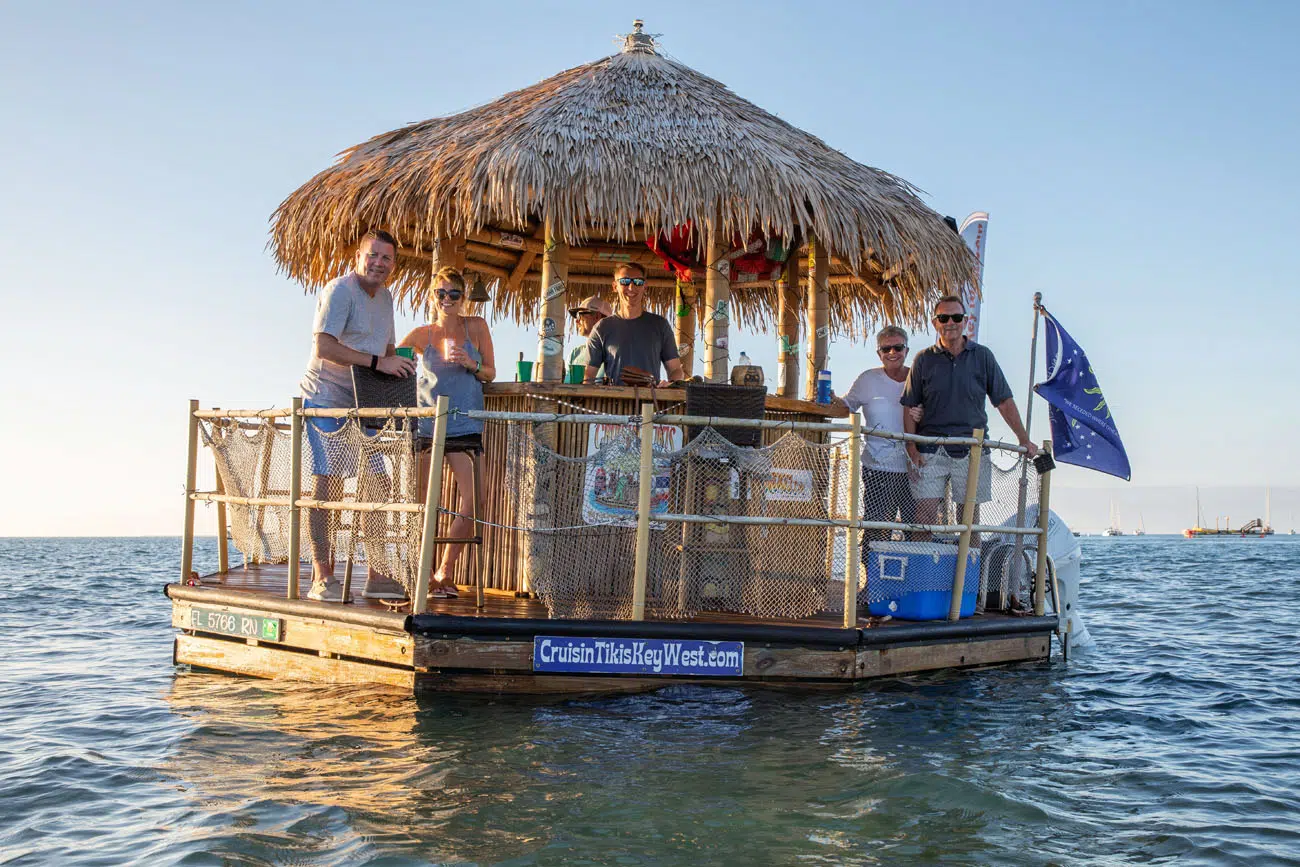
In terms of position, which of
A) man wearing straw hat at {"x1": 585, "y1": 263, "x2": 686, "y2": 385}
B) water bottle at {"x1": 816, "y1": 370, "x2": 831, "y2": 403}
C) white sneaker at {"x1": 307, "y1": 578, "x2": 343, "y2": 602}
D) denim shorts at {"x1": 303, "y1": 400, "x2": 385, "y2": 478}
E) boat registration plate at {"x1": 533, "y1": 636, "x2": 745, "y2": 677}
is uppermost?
man wearing straw hat at {"x1": 585, "y1": 263, "x2": 686, "y2": 385}

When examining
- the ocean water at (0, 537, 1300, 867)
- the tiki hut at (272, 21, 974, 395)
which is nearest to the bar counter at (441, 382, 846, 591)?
the tiki hut at (272, 21, 974, 395)

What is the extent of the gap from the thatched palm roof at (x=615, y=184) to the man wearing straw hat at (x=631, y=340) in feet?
1.43

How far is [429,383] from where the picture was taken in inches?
289

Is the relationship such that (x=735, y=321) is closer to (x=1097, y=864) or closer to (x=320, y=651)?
(x=320, y=651)

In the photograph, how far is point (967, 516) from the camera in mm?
7246

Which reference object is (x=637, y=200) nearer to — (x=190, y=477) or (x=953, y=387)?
(x=953, y=387)

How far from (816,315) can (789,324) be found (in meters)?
0.38

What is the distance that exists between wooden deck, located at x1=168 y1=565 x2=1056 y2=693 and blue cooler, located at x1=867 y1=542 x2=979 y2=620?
163 mm

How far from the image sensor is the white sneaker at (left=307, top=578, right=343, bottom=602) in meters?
7.10

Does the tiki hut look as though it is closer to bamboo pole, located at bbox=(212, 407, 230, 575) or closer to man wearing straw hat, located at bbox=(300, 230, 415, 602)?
man wearing straw hat, located at bbox=(300, 230, 415, 602)

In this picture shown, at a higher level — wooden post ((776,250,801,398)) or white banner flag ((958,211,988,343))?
white banner flag ((958,211,988,343))

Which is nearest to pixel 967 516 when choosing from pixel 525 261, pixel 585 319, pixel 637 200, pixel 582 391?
pixel 582 391

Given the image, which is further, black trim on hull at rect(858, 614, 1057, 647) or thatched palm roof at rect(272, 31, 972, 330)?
thatched palm roof at rect(272, 31, 972, 330)

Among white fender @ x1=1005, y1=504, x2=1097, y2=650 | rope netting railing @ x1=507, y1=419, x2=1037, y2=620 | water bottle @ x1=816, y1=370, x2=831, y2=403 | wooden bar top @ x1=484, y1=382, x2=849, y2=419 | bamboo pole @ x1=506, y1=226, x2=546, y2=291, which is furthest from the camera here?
bamboo pole @ x1=506, y1=226, x2=546, y2=291
